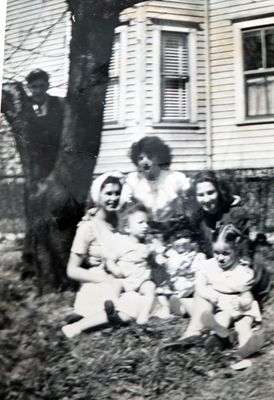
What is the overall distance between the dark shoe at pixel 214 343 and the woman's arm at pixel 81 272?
237 millimetres

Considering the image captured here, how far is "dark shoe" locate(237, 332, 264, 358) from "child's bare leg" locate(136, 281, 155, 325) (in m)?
0.19

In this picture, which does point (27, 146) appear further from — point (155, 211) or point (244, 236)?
point (244, 236)

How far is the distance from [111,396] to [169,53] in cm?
73

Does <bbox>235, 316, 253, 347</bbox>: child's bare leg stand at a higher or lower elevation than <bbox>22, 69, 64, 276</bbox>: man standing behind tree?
lower

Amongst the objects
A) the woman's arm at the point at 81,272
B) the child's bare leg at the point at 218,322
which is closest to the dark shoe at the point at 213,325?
the child's bare leg at the point at 218,322

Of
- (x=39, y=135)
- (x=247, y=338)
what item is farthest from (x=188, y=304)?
(x=39, y=135)

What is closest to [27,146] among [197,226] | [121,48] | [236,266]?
[121,48]

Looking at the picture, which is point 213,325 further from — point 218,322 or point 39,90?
point 39,90

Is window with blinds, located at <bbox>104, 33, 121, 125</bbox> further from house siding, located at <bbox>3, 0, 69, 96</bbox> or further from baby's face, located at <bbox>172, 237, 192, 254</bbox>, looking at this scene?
baby's face, located at <bbox>172, 237, 192, 254</bbox>

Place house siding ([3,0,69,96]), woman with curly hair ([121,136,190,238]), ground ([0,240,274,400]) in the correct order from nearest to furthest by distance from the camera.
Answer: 1. ground ([0,240,274,400])
2. woman with curly hair ([121,136,190,238])
3. house siding ([3,0,69,96])

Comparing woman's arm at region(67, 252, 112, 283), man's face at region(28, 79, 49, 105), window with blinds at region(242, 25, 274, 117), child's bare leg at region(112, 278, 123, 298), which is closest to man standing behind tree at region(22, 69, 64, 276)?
man's face at region(28, 79, 49, 105)

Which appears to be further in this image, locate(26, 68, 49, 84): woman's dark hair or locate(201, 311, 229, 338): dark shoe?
locate(26, 68, 49, 84): woman's dark hair

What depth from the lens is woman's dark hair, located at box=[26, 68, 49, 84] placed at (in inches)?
43.8

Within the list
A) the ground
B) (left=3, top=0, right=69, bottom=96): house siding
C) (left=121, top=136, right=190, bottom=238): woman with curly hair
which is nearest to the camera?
the ground
